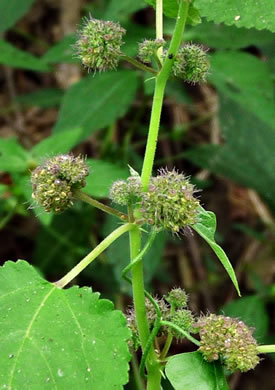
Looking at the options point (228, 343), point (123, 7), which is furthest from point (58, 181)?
point (123, 7)

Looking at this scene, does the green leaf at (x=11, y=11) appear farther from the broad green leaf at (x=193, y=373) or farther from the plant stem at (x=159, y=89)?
the broad green leaf at (x=193, y=373)

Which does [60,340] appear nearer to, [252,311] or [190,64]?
[190,64]

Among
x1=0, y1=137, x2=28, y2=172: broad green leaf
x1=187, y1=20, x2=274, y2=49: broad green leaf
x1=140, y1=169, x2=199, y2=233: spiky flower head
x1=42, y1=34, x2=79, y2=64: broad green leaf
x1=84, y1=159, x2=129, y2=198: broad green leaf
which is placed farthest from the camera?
x1=42, y1=34, x2=79, y2=64: broad green leaf

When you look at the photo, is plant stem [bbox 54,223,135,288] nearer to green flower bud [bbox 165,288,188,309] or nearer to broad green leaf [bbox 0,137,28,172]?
green flower bud [bbox 165,288,188,309]

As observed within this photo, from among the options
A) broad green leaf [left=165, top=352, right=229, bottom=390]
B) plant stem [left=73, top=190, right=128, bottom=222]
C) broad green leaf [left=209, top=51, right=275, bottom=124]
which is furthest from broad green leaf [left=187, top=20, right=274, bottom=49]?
broad green leaf [left=165, top=352, right=229, bottom=390]

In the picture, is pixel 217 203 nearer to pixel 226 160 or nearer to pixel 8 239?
pixel 226 160

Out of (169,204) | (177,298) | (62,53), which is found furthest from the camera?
(62,53)
